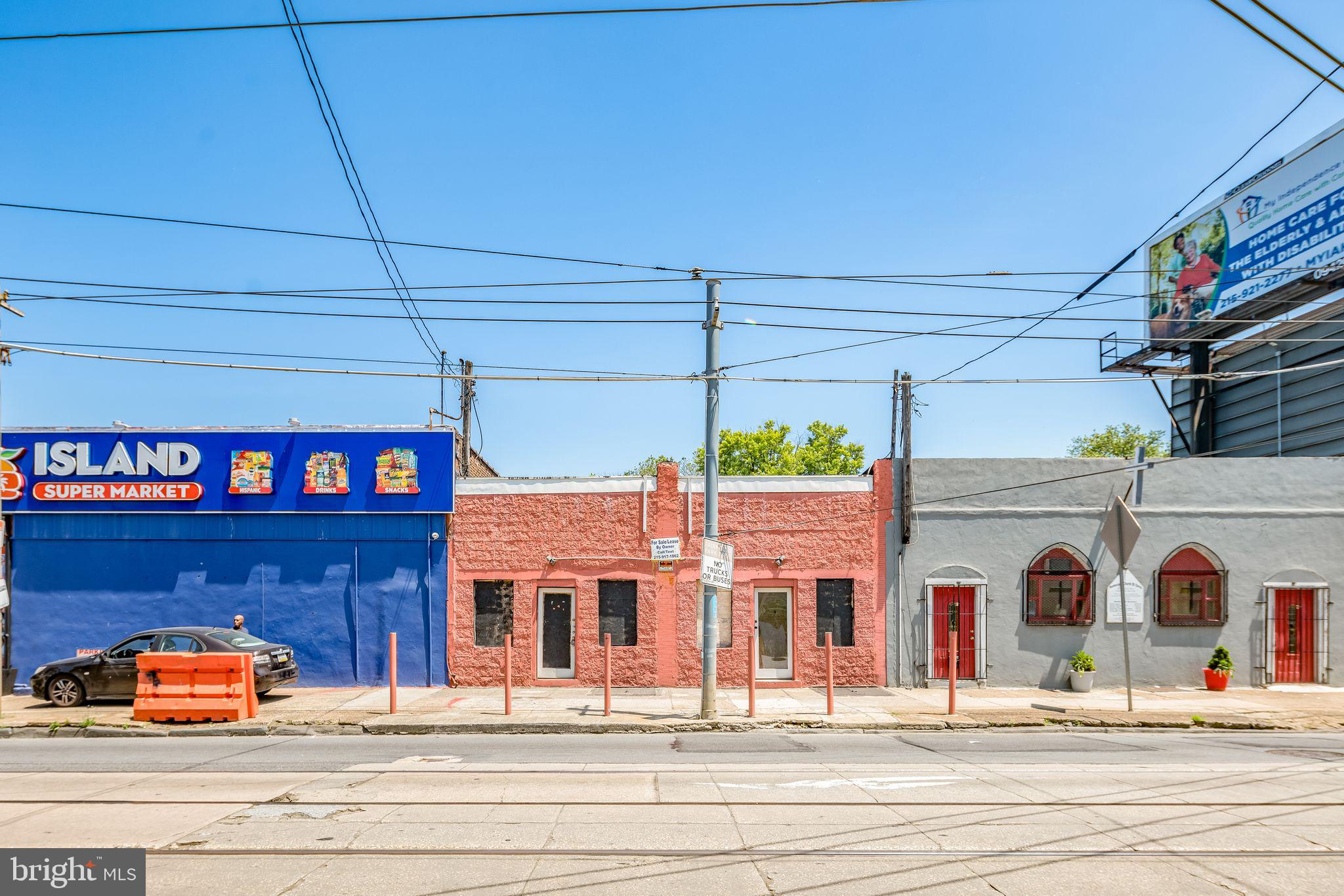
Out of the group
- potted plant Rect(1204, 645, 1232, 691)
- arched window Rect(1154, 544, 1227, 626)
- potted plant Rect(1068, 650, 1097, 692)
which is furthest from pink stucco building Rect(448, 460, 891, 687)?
potted plant Rect(1204, 645, 1232, 691)

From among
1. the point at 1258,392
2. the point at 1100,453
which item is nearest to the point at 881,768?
the point at 1258,392

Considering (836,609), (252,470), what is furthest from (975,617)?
(252,470)

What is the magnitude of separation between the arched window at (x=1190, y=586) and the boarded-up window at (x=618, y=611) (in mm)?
10356

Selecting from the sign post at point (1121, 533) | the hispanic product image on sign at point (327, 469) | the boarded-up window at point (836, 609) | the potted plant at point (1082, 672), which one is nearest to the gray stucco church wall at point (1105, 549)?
the potted plant at point (1082, 672)

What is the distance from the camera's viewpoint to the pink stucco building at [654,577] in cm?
1811

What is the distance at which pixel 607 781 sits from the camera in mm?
9555

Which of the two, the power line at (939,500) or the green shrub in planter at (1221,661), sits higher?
the power line at (939,500)

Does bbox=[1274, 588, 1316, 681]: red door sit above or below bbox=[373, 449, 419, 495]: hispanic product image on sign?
below

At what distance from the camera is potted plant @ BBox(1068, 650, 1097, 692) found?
56.6 feet

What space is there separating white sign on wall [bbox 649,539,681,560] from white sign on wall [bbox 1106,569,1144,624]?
28.4 feet

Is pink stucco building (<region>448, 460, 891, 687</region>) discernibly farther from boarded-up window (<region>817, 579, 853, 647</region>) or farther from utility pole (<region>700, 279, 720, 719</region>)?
utility pole (<region>700, 279, 720, 719</region>)

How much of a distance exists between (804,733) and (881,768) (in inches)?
130

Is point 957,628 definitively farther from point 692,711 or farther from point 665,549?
point 665,549

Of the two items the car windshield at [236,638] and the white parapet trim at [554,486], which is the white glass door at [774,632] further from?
the car windshield at [236,638]
